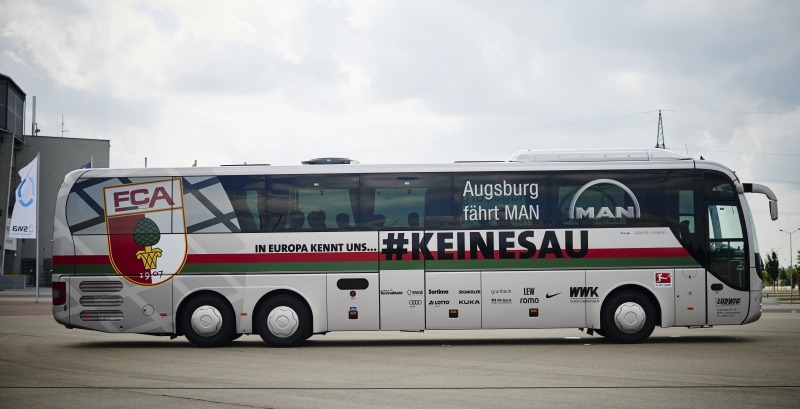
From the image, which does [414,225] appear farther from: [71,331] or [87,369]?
[71,331]

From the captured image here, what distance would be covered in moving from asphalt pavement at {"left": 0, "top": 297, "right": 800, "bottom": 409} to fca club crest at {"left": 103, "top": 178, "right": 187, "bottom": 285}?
164 centimetres

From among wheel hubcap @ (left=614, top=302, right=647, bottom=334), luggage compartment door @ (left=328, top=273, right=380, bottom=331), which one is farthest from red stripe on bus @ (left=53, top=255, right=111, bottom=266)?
wheel hubcap @ (left=614, top=302, right=647, bottom=334)

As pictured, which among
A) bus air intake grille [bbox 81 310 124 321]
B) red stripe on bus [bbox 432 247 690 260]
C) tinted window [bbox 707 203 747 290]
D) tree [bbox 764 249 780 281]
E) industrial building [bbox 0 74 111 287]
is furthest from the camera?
tree [bbox 764 249 780 281]

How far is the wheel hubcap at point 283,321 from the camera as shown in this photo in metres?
16.0

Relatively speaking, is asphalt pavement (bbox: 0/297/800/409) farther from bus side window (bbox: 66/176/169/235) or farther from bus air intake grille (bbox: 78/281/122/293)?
bus side window (bbox: 66/176/169/235)

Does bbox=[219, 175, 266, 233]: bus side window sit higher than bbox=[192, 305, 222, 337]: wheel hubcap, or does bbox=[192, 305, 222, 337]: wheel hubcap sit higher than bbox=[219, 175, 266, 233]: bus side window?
bbox=[219, 175, 266, 233]: bus side window

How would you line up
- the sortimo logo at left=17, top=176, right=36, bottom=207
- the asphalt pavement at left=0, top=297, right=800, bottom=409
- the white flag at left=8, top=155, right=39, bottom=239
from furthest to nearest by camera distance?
the sortimo logo at left=17, top=176, right=36, bottom=207, the white flag at left=8, top=155, right=39, bottom=239, the asphalt pavement at left=0, top=297, right=800, bottom=409

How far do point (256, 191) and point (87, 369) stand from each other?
5124 millimetres

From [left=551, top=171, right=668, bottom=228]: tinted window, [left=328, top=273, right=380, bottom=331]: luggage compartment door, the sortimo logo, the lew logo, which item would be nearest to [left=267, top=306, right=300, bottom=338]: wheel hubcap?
[left=328, top=273, right=380, bottom=331]: luggage compartment door

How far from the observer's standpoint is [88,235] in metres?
16.2

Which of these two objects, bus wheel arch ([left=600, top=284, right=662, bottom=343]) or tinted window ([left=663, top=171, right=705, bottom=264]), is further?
tinted window ([left=663, top=171, right=705, bottom=264])

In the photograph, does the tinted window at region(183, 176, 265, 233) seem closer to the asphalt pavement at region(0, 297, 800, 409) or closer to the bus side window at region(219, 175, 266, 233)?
the bus side window at region(219, 175, 266, 233)

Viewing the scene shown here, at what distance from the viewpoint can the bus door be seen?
16.1m

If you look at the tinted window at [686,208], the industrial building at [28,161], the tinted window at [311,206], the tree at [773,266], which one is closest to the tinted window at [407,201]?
the tinted window at [311,206]
